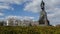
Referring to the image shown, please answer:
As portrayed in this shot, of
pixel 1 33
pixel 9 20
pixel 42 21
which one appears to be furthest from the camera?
pixel 9 20

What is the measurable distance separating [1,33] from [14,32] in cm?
158

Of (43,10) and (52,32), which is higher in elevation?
(43,10)

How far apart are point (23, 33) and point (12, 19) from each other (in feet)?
398

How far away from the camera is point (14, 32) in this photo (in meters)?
20.7

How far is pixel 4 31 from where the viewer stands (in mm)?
20609

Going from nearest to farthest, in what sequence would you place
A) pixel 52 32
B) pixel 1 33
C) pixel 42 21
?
pixel 1 33
pixel 52 32
pixel 42 21

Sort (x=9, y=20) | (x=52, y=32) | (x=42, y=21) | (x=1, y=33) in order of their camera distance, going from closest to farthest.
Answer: (x=1, y=33)
(x=52, y=32)
(x=42, y=21)
(x=9, y=20)

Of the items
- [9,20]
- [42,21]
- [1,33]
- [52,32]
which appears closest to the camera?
[1,33]

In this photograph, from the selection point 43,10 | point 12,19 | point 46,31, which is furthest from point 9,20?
point 46,31

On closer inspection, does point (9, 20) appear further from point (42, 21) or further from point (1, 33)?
point (1, 33)

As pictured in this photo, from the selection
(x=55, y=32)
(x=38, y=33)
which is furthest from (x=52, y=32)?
(x=38, y=33)

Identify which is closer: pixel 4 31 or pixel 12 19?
pixel 4 31

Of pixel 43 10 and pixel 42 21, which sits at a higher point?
pixel 43 10

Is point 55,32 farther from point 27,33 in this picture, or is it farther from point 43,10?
point 43,10
